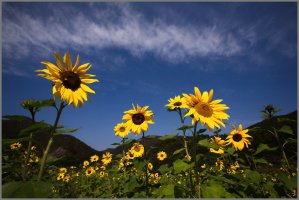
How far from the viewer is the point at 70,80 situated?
91.7 inches

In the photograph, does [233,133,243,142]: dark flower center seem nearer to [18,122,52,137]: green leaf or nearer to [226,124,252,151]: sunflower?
[226,124,252,151]: sunflower

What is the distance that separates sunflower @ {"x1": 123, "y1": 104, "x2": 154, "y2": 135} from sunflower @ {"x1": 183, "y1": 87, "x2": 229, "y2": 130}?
147cm

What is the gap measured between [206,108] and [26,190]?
2.02m

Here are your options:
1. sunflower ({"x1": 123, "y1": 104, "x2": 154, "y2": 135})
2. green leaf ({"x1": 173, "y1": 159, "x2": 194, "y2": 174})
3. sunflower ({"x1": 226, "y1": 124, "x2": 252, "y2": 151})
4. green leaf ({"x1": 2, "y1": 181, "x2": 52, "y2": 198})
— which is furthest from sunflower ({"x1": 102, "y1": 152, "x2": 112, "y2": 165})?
green leaf ({"x1": 2, "y1": 181, "x2": 52, "y2": 198})

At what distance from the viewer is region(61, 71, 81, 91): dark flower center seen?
229cm

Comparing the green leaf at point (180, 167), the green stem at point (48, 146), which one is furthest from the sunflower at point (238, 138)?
the green stem at point (48, 146)

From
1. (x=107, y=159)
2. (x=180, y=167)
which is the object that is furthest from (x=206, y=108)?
(x=107, y=159)

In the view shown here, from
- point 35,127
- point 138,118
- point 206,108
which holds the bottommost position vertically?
point 35,127

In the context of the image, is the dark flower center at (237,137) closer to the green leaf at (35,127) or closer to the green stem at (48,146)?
the green stem at (48,146)

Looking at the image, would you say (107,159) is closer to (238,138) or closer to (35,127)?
(238,138)

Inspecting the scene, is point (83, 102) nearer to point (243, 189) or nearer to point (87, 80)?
point (87, 80)

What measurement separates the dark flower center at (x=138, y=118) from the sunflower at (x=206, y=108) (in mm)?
1630

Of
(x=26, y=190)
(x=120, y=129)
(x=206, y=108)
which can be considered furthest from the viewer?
(x=120, y=129)

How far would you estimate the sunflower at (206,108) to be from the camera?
2624 millimetres
